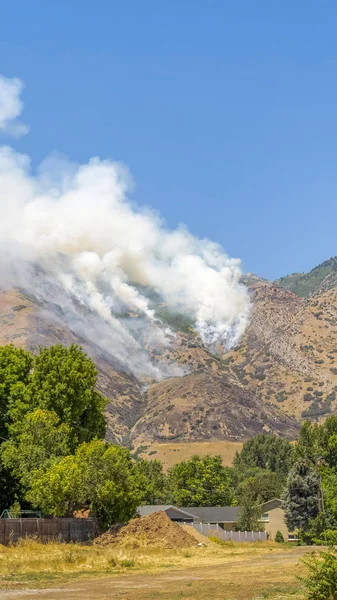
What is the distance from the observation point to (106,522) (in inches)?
2805

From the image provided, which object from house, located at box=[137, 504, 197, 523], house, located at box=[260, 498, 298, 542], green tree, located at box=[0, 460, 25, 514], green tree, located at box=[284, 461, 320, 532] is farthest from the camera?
house, located at box=[260, 498, 298, 542]

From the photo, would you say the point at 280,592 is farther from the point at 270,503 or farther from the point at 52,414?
the point at 270,503

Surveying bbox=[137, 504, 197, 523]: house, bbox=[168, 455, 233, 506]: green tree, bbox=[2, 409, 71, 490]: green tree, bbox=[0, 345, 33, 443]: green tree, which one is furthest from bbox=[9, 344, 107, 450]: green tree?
bbox=[168, 455, 233, 506]: green tree

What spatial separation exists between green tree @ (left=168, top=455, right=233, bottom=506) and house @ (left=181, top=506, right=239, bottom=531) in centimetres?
1141

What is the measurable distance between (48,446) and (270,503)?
77405 millimetres

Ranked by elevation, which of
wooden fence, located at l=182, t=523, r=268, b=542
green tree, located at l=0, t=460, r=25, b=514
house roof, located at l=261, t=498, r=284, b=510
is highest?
green tree, located at l=0, t=460, r=25, b=514

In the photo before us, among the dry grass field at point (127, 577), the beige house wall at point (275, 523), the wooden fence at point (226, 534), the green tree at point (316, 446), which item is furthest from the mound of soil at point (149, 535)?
the beige house wall at point (275, 523)

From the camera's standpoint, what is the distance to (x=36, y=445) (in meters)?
70.8

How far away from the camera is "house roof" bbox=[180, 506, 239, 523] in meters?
126

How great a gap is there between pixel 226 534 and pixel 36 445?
43835 millimetres

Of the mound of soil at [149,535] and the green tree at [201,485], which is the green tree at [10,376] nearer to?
the mound of soil at [149,535]

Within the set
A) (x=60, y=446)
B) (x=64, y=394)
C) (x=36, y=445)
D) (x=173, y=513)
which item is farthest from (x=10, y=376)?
(x=173, y=513)

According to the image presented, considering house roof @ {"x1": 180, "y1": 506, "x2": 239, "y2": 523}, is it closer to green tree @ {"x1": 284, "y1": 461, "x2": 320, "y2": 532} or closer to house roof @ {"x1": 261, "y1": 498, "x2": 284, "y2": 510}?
house roof @ {"x1": 261, "y1": 498, "x2": 284, "y2": 510}

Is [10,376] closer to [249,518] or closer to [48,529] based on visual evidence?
[48,529]
